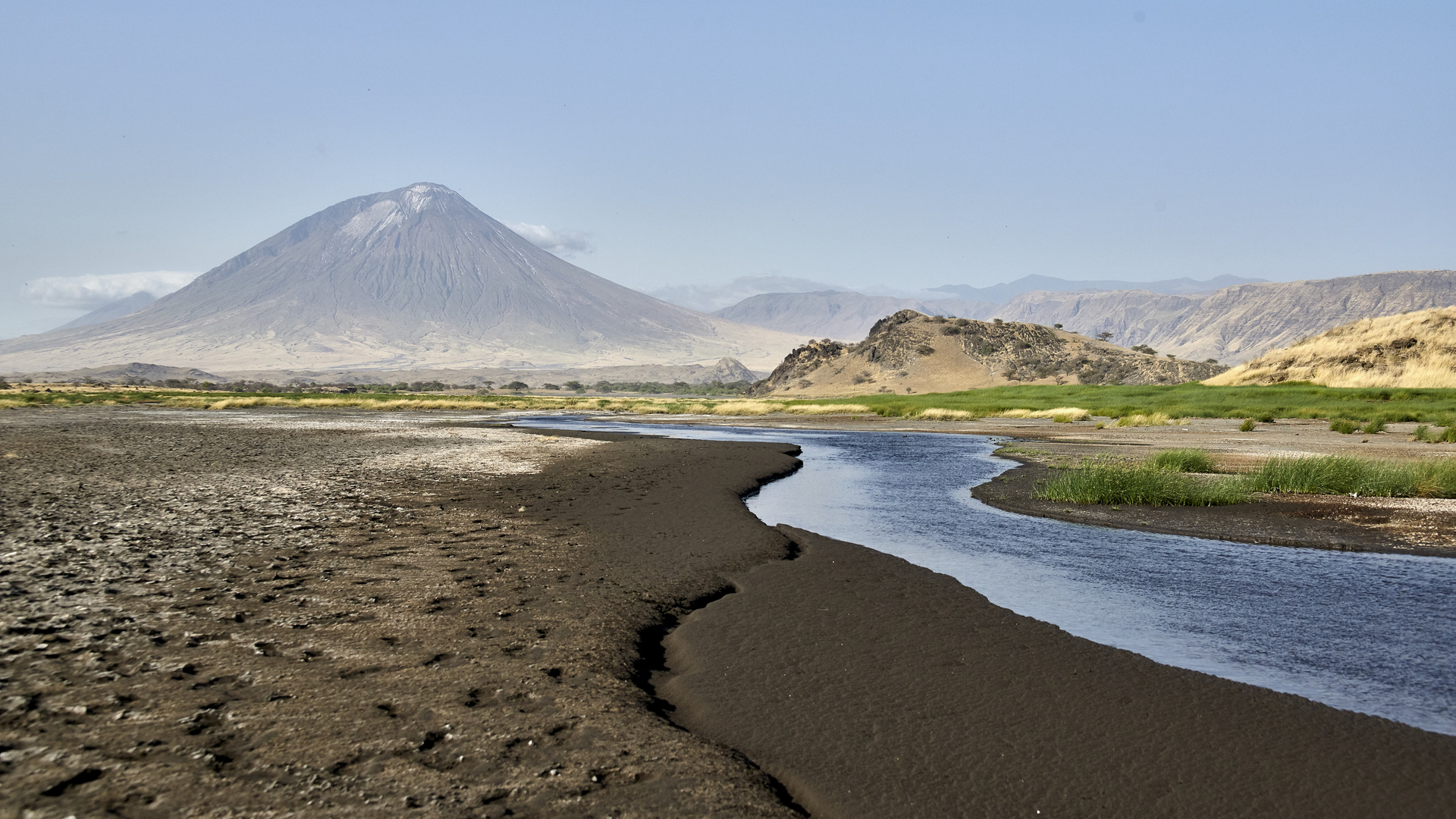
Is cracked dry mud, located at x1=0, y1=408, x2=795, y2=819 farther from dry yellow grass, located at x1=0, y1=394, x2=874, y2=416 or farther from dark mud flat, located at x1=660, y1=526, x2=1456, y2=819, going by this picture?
dry yellow grass, located at x1=0, y1=394, x2=874, y2=416

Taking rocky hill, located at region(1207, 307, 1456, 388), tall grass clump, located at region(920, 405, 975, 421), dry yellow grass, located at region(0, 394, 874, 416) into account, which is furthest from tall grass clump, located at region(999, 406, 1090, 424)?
rocky hill, located at region(1207, 307, 1456, 388)

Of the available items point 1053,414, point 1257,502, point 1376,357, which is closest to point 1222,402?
point 1053,414

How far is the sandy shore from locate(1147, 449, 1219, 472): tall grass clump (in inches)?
570

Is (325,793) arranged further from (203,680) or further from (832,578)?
(832,578)

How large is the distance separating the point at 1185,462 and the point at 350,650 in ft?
76.2

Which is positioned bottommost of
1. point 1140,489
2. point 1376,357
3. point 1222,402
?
point 1140,489

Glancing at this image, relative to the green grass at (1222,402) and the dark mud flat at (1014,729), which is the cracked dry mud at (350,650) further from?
the green grass at (1222,402)

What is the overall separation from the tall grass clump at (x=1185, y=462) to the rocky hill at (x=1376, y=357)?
57932 mm

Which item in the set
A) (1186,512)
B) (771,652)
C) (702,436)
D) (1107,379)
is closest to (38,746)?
(771,652)

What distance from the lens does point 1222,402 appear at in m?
59.0

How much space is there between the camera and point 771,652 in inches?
320

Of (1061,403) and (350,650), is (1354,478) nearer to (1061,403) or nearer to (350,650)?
(350,650)

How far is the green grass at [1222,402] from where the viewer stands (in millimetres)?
48688

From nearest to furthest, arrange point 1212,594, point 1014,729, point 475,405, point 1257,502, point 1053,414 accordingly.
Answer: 1. point 1014,729
2. point 1212,594
3. point 1257,502
4. point 1053,414
5. point 475,405
